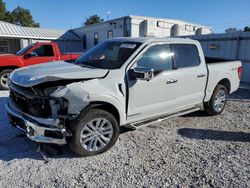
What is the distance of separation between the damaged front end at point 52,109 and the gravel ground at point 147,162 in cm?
49

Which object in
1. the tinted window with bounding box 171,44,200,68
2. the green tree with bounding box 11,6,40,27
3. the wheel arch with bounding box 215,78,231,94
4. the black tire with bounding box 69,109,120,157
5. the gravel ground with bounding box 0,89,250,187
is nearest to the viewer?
the gravel ground with bounding box 0,89,250,187

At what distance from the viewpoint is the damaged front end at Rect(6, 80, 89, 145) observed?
3.57 meters

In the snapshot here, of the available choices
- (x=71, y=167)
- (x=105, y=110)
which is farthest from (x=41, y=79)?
(x=71, y=167)

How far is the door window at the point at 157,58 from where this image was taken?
177 inches

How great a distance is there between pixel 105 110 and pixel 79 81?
0.65 m

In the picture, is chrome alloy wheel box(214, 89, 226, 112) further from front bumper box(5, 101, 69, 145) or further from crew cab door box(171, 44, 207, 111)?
front bumper box(5, 101, 69, 145)

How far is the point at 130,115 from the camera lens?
436 cm

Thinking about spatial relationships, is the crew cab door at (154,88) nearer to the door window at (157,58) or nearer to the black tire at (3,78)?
the door window at (157,58)

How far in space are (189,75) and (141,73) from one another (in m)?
1.52

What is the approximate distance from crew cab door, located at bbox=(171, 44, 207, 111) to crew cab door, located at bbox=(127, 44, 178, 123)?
180 millimetres

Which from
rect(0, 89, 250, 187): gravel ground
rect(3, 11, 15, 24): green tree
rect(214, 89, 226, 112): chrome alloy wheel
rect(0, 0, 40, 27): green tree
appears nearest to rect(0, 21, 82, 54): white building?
rect(0, 89, 250, 187): gravel ground

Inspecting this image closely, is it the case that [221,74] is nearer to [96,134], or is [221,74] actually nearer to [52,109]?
[96,134]

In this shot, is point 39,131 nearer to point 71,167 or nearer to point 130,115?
point 71,167

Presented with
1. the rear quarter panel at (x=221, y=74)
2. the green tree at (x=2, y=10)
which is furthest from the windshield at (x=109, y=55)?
the green tree at (x=2, y=10)
